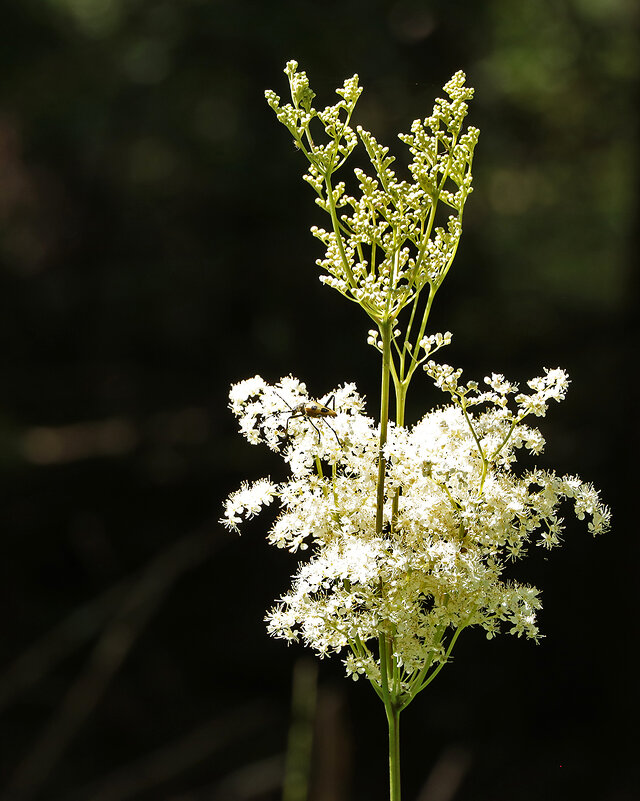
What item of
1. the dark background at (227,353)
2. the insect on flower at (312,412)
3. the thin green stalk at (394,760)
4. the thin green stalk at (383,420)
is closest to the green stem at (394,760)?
the thin green stalk at (394,760)

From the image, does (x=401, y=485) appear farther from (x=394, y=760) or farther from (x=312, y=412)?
(x=394, y=760)

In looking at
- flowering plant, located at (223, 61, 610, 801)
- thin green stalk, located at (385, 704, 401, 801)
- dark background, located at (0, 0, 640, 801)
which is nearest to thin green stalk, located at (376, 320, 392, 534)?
flowering plant, located at (223, 61, 610, 801)

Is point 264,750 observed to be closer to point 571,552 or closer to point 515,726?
point 515,726

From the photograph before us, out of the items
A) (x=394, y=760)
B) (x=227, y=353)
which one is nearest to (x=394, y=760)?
(x=394, y=760)

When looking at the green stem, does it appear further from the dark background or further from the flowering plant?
the dark background

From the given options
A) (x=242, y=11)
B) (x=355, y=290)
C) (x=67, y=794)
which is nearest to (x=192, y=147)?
(x=242, y=11)

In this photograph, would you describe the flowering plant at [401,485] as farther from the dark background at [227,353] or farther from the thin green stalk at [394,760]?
the dark background at [227,353]
